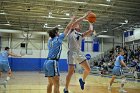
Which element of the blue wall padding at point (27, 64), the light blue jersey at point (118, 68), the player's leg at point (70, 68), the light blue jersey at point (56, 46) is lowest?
the blue wall padding at point (27, 64)

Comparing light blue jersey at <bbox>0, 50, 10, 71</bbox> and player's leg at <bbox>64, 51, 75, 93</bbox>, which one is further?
light blue jersey at <bbox>0, 50, 10, 71</bbox>

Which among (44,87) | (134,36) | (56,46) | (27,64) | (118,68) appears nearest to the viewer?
(56,46)

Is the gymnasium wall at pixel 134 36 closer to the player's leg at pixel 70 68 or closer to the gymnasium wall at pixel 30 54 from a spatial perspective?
the gymnasium wall at pixel 30 54

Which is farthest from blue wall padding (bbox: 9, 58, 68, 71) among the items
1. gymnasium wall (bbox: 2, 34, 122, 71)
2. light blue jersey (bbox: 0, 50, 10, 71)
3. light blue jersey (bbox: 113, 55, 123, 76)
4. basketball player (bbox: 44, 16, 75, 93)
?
basketball player (bbox: 44, 16, 75, 93)

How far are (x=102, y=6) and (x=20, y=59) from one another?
1973cm

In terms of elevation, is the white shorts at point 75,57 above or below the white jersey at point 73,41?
below

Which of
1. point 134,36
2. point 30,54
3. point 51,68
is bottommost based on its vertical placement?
point 30,54

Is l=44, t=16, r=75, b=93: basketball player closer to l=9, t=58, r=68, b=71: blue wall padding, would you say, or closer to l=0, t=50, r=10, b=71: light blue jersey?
l=0, t=50, r=10, b=71: light blue jersey

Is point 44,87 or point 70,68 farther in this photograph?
point 44,87

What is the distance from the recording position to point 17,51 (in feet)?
122

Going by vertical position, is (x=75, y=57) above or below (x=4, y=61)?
above

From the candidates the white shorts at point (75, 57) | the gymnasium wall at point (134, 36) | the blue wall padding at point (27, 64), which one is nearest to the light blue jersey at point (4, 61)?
the white shorts at point (75, 57)

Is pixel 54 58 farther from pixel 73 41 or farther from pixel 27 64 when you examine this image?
pixel 27 64

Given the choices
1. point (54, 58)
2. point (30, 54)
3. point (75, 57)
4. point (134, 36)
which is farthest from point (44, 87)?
point (30, 54)
